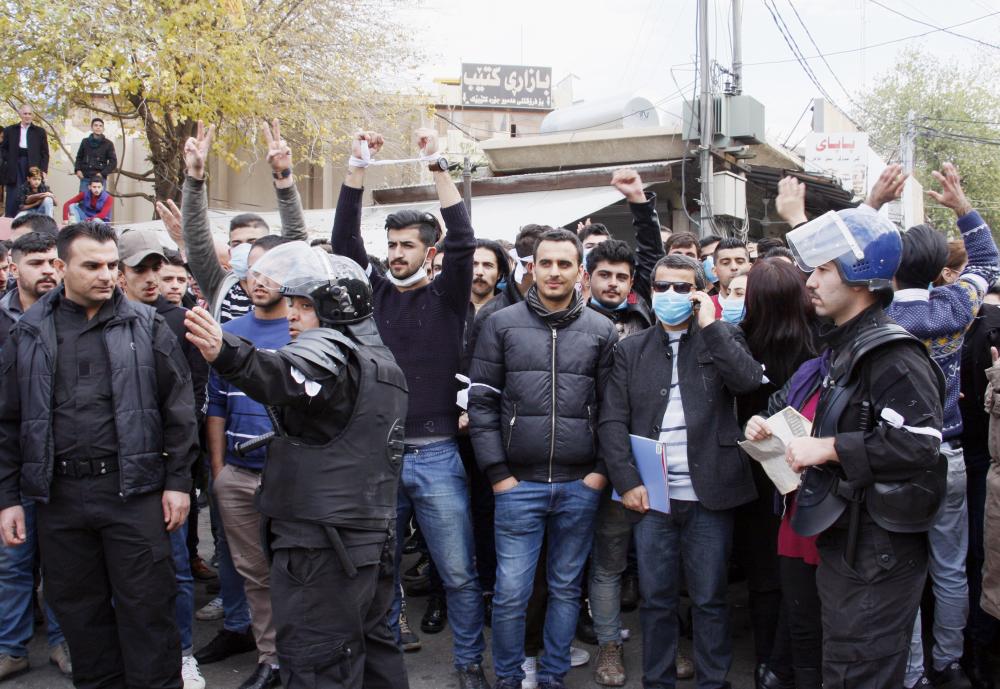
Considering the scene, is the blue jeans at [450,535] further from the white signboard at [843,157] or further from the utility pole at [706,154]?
the white signboard at [843,157]

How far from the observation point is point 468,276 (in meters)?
4.29

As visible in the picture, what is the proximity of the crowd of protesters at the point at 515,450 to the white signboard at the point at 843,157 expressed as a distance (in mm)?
19919

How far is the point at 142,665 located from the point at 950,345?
12.8 ft

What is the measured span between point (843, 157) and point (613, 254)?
69.4 feet

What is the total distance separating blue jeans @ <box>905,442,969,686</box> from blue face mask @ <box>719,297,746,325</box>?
118 centimetres

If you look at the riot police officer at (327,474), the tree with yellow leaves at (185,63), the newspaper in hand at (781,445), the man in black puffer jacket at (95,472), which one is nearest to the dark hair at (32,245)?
the man in black puffer jacket at (95,472)

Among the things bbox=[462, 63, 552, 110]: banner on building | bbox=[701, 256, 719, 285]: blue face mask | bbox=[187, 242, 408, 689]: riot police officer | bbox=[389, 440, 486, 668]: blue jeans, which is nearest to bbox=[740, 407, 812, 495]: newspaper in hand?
bbox=[187, 242, 408, 689]: riot police officer

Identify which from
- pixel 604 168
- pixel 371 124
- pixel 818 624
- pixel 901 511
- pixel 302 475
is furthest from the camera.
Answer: pixel 371 124

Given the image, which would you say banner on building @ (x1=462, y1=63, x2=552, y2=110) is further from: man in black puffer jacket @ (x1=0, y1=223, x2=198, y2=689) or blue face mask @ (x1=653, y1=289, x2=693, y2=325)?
man in black puffer jacket @ (x1=0, y1=223, x2=198, y2=689)

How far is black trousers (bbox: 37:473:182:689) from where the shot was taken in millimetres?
3660

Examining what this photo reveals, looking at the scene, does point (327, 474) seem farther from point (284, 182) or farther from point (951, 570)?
point (951, 570)

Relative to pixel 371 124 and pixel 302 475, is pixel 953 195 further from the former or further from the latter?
pixel 371 124

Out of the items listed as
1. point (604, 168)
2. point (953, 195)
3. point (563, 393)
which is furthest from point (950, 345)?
point (604, 168)

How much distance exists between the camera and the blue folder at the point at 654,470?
154 inches
